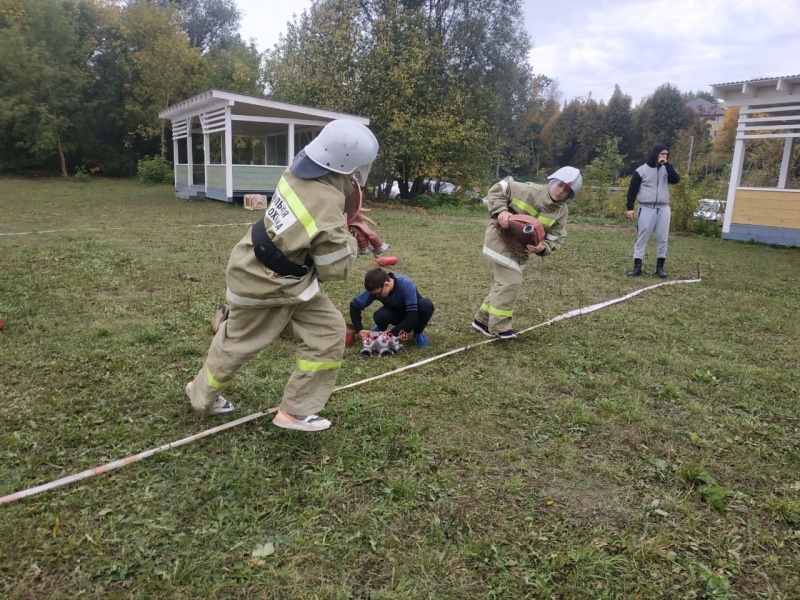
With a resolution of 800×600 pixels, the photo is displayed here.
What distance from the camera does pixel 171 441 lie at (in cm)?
322

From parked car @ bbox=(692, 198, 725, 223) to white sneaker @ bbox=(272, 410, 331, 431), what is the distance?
14000mm

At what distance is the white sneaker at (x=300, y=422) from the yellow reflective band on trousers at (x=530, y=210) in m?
2.86

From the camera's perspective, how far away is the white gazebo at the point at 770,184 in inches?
490

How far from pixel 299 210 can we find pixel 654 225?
7235 millimetres

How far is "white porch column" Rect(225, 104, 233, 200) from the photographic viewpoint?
1722cm

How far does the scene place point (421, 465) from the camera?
121 inches

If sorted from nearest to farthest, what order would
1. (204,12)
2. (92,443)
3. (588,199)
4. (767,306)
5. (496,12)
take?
(92,443), (767,306), (588,199), (496,12), (204,12)

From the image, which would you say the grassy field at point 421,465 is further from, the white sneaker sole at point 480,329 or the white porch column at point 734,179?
the white porch column at point 734,179

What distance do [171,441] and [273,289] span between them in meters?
1.11

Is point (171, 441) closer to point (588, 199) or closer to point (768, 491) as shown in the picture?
point (768, 491)

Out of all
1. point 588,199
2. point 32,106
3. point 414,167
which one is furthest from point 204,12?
point 588,199

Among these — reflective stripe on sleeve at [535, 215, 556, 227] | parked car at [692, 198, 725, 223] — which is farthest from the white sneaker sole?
parked car at [692, 198, 725, 223]

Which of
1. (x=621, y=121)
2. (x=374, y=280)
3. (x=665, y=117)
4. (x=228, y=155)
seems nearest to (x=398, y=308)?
(x=374, y=280)

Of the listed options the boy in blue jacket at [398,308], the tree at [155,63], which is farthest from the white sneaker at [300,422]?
the tree at [155,63]
